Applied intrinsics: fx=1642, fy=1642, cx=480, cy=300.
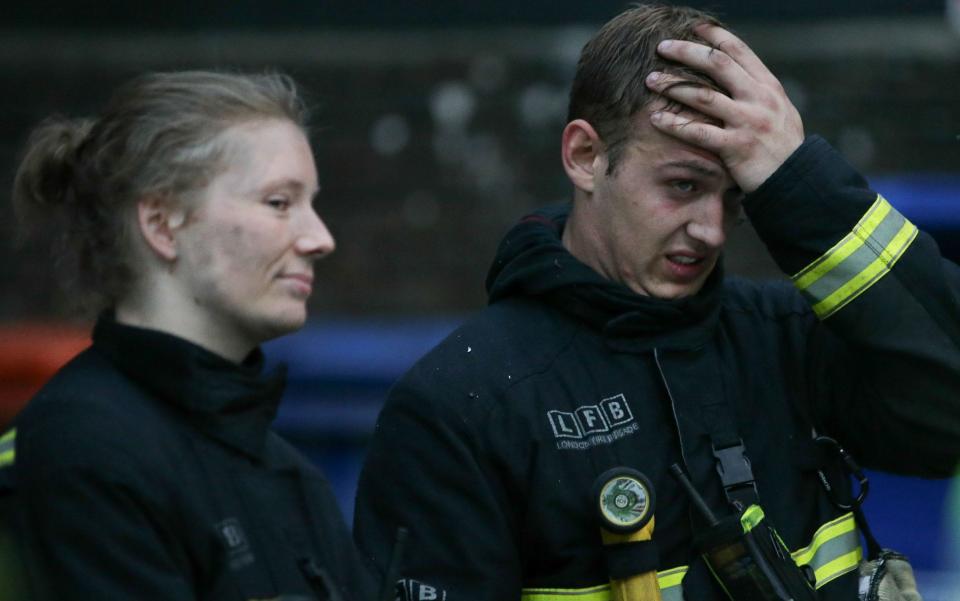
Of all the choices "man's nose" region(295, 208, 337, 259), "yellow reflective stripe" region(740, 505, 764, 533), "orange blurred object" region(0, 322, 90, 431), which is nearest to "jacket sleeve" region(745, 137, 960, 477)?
"yellow reflective stripe" region(740, 505, 764, 533)

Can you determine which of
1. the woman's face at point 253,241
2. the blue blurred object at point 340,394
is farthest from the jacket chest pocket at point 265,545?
the blue blurred object at point 340,394

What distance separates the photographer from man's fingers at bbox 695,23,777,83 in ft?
9.27

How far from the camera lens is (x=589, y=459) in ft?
8.82

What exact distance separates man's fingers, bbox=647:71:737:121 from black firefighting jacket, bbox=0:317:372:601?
0.85 meters

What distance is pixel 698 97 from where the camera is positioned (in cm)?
276

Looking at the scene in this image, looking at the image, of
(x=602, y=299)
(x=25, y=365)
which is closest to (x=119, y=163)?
(x=602, y=299)

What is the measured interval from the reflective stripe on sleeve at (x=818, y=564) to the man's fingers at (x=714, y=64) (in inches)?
28.6

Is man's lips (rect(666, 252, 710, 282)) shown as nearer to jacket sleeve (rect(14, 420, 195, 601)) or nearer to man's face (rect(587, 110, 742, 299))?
man's face (rect(587, 110, 742, 299))

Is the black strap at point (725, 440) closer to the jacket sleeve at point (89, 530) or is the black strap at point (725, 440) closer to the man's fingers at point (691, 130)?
the man's fingers at point (691, 130)

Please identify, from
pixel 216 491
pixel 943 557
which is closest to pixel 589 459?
pixel 216 491

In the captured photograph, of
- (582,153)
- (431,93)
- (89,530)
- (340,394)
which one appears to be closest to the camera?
(89,530)

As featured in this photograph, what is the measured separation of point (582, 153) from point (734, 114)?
31cm

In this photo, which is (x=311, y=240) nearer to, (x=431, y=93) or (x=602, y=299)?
(x=602, y=299)

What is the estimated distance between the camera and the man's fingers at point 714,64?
2.79 meters
